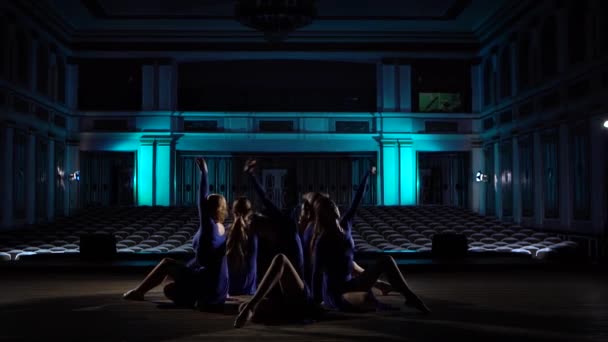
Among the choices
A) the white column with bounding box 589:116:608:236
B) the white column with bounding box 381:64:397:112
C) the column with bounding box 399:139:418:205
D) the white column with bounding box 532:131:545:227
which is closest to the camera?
the white column with bounding box 589:116:608:236

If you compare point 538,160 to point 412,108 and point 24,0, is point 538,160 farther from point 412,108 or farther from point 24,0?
point 24,0

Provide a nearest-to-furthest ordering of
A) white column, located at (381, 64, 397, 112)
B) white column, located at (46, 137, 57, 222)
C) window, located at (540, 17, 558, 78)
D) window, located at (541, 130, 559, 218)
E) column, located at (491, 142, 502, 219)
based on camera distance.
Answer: window, located at (541, 130, 559, 218) → window, located at (540, 17, 558, 78) → white column, located at (46, 137, 57, 222) → column, located at (491, 142, 502, 219) → white column, located at (381, 64, 397, 112)

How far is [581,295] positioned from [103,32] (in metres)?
18.4

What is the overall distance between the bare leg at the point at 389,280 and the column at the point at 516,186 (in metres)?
13.3

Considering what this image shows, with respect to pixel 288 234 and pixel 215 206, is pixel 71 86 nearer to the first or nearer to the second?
pixel 215 206

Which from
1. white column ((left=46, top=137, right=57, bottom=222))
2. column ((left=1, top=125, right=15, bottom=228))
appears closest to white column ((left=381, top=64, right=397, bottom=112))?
white column ((left=46, top=137, right=57, bottom=222))

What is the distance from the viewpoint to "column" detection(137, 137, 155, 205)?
2067 cm

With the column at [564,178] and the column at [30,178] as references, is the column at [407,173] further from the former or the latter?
the column at [30,178]

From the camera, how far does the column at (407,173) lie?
826 inches

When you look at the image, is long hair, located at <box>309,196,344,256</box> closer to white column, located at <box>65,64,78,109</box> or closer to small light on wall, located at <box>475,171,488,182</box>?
small light on wall, located at <box>475,171,488,182</box>

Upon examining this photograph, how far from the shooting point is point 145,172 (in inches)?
817

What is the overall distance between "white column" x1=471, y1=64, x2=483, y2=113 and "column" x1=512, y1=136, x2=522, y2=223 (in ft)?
12.2

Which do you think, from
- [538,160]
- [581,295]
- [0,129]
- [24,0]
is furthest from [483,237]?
[24,0]

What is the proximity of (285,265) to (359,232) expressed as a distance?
32.4 feet
